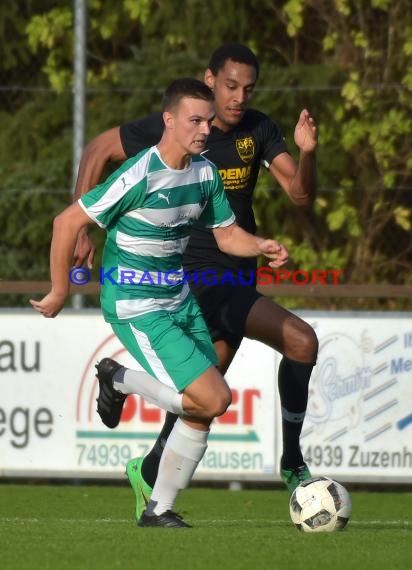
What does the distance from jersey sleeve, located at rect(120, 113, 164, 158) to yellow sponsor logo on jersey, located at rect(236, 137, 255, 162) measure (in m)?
0.42

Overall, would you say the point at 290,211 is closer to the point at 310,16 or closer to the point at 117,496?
the point at 310,16

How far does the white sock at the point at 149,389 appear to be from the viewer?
21.0ft

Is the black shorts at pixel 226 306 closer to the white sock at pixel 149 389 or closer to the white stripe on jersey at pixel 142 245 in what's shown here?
the white sock at pixel 149 389

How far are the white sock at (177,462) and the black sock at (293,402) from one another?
88 cm

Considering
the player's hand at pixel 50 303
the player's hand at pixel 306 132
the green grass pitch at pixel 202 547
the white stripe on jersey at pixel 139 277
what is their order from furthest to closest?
the player's hand at pixel 306 132
the white stripe on jersey at pixel 139 277
the player's hand at pixel 50 303
the green grass pitch at pixel 202 547

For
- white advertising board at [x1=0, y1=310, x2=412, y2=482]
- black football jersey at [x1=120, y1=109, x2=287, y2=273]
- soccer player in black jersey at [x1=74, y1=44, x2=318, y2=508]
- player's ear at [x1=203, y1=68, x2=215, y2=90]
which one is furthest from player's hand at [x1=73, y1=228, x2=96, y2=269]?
white advertising board at [x1=0, y1=310, x2=412, y2=482]

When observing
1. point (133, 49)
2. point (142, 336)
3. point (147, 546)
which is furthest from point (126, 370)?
point (133, 49)

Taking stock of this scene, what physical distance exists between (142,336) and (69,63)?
23.3 ft

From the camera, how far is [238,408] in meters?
9.94

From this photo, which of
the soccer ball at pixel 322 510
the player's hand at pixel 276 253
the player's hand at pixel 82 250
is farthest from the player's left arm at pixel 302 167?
the soccer ball at pixel 322 510

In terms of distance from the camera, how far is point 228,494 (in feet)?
32.9

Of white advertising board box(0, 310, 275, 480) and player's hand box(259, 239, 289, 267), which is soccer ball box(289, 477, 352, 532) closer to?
player's hand box(259, 239, 289, 267)

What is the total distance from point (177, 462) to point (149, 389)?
1.20 feet

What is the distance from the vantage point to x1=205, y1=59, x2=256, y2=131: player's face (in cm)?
731
